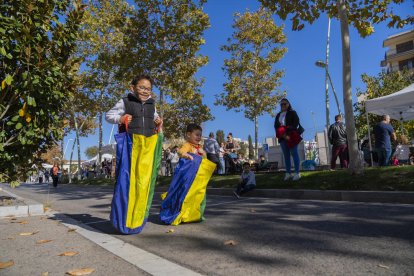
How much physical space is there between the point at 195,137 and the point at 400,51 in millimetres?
60301

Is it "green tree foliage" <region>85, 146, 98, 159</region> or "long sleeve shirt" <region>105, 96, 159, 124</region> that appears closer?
"long sleeve shirt" <region>105, 96, 159, 124</region>

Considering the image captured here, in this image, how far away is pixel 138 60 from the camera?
17125 mm

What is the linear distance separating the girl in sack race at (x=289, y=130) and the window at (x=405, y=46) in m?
55.2

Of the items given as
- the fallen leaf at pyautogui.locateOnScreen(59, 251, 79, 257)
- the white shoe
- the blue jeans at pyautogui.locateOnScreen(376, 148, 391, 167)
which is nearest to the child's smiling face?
the fallen leaf at pyautogui.locateOnScreen(59, 251, 79, 257)

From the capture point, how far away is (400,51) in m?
54.7

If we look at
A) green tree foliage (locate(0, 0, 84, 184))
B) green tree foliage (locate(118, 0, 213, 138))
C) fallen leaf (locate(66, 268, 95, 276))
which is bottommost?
fallen leaf (locate(66, 268, 95, 276))

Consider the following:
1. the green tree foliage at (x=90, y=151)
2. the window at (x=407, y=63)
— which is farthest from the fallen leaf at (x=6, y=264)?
the green tree foliage at (x=90, y=151)

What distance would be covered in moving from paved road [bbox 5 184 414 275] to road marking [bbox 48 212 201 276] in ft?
0.38

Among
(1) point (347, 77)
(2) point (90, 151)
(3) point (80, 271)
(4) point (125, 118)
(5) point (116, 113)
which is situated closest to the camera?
(3) point (80, 271)

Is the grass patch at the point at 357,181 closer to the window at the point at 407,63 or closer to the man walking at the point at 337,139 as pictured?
the man walking at the point at 337,139

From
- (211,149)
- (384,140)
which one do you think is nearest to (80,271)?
(211,149)

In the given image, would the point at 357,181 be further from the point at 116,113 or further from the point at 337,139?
the point at 116,113

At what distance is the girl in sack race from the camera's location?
27.5 feet

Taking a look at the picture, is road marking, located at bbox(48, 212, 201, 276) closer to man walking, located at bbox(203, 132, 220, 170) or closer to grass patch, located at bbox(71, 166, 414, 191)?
grass patch, located at bbox(71, 166, 414, 191)
